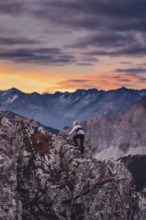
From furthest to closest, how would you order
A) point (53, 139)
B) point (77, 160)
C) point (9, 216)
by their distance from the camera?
point (53, 139) < point (77, 160) < point (9, 216)

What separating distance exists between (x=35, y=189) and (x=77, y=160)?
25.7 ft

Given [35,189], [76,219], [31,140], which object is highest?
[31,140]

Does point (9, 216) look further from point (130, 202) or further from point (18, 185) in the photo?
point (130, 202)

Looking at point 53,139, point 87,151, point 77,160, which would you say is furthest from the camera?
point 87,151

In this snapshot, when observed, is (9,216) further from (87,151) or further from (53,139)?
(87,151)

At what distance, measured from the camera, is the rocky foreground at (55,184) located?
60.4 m

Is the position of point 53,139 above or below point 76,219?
above

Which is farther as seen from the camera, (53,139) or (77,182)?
(53,139)

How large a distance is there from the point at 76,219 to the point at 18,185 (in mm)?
9111

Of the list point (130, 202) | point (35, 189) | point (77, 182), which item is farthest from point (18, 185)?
point (130, 202)

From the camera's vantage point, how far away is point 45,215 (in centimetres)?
6062

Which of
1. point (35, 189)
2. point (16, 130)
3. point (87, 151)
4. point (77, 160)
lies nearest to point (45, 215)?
point (35, 189)

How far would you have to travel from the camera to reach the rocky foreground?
60.4 meters

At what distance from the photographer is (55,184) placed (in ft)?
209
